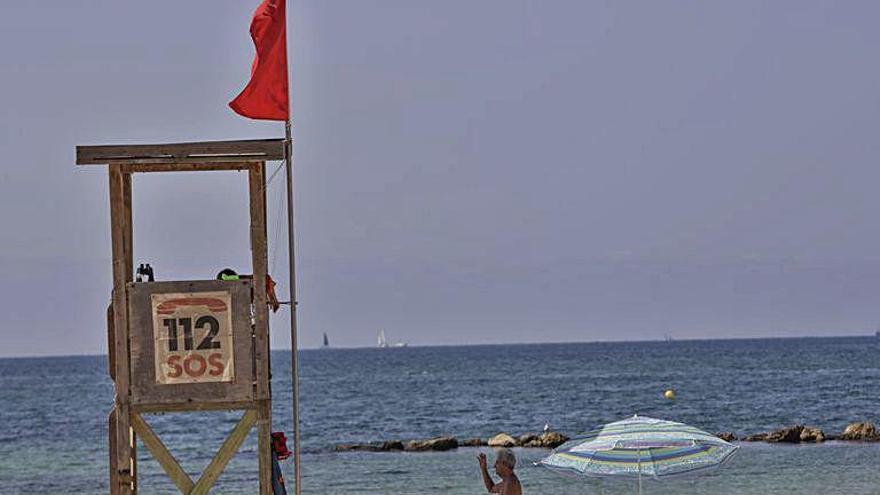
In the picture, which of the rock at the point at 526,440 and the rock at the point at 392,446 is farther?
the rock at the point at 392,446

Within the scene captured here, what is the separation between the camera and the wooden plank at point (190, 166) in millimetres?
14426

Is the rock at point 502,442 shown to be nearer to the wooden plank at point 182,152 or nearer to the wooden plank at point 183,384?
the wooden plank at point 183,384

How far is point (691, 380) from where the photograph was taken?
273 feet

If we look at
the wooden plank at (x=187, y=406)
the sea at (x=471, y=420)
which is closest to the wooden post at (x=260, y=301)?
the wooden plank at (x=187, y=406)

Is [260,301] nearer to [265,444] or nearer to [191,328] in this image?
[191,328]

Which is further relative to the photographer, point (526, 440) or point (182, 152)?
point (526, 440)

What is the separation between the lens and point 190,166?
1455 cm

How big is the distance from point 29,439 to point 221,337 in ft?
135

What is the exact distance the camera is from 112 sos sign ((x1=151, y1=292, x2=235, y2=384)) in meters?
14.4

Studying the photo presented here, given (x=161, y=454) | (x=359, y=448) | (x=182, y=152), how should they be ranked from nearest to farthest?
(x=182, y=152)
(x=161, y=454)
(x=359, y=448)

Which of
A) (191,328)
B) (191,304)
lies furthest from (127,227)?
(191,328)

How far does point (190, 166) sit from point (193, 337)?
1575 millimetres

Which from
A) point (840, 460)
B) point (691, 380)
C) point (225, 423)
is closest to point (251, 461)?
point (840, 460)

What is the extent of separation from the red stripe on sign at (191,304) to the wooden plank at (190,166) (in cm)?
122
